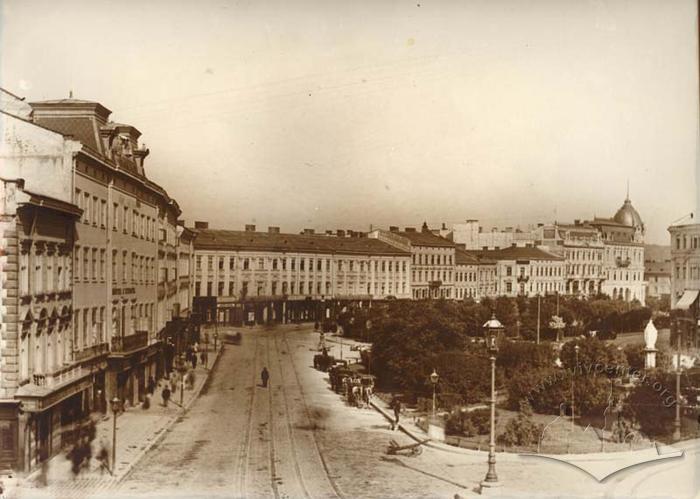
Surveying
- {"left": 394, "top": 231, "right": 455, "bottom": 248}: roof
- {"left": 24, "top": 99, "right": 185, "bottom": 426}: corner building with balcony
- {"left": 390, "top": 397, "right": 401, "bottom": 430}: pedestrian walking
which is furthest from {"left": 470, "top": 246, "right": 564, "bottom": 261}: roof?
{"left": 24, "top": 99, "right": 185, "bottom": 426}: corner building with balcony

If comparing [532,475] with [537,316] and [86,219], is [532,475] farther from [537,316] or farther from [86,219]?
[86,219]

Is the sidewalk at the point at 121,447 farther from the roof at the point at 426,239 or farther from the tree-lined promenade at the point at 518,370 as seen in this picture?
the roof at the point at 426,239

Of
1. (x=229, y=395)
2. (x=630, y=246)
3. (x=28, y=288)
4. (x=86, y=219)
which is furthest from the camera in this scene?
(x=630, y=246)

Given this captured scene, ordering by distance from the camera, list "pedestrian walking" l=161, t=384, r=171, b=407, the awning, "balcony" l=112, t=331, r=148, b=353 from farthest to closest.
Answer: the awning < "pedestrian walking" l=161, t=384, r=171, b=407 < "balcony" l=112, t=331, r=148, b=353

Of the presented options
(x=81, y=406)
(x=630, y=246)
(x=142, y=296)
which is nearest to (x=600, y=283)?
(x=630, y=246)

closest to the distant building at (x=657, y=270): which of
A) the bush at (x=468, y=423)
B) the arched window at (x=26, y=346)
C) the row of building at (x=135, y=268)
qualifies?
the row of building at (x=135, y=268)

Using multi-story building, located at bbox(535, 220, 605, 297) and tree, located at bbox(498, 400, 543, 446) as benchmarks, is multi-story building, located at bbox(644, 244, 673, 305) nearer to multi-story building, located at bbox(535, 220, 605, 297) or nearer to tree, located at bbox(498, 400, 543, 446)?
multi-story building, located at bbox(535, 220, 605, 297)
